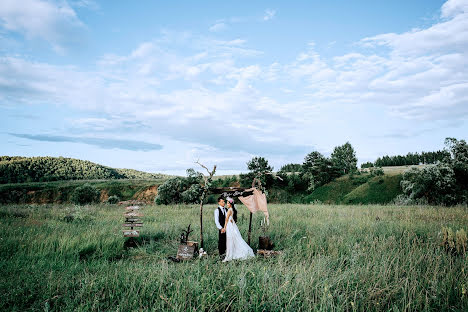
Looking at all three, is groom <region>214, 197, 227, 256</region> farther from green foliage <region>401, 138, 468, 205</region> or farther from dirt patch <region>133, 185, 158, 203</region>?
dirt patch <region>133, 185, 158, 203</region>

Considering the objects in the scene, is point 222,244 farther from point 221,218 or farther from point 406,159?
point 406,159

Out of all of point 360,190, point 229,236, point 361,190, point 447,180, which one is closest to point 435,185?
point 447,180

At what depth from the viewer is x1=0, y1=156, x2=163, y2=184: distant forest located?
70812 millimetres

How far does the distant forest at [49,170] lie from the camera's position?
70.8 meters

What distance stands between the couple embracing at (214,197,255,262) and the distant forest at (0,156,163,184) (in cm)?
8032

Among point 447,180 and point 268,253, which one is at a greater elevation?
point 447,180

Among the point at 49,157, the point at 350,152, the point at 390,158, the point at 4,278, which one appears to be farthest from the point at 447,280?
the point at 49,157

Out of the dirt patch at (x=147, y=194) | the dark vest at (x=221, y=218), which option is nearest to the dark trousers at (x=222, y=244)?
the dark vest at (x=221, y=218)

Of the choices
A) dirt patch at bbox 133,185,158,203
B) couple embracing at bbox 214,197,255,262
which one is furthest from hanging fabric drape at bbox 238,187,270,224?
dirt patch at bbox 133,185,158,203

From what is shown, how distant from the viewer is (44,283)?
18.0 ft

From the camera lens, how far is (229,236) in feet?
27.5

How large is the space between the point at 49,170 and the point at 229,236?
9181 centimetres

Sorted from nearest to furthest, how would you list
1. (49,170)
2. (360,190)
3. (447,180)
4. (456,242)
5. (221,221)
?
1. (456,242)
2. (221,221)
3. (447,180)
4. (360,190)
5. (49,170)

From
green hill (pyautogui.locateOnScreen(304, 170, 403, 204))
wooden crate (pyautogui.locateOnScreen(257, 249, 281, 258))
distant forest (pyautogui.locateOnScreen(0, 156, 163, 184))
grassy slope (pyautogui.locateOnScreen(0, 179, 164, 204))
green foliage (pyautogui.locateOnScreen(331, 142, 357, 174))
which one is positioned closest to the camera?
wooden crate (pyautogui.locateOnScreen(257, 249, 281, 258))
